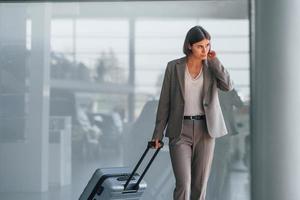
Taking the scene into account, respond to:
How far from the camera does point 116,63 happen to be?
16.5 ft

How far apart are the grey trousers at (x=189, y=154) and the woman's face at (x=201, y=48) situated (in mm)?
454

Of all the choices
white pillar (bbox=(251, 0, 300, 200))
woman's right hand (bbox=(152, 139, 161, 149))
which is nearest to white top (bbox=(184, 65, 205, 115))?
woman's right hand (bbox=(152, 139, 161, 149))

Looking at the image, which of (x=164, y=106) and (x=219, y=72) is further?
(x=164, y=106)

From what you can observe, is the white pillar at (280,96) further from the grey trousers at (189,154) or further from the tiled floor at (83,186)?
the grey trousers at (189,154)

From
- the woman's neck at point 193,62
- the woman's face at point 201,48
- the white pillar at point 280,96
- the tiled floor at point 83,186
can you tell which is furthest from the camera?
the tiled floor at point 83,186

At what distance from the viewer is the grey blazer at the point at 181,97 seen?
318 cm

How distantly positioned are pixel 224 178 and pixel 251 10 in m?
1.77

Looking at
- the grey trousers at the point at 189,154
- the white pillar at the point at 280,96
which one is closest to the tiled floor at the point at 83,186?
the white pillar at the point at 280,96

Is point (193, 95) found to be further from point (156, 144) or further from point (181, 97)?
point (156, 144)

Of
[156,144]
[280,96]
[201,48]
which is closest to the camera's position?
[201,48]

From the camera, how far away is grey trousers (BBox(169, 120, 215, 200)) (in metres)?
3.18

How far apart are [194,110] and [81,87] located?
211 centimetres

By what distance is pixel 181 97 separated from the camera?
10.4 feet

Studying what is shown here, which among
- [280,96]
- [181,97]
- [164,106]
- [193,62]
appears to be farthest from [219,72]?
[280,96]
